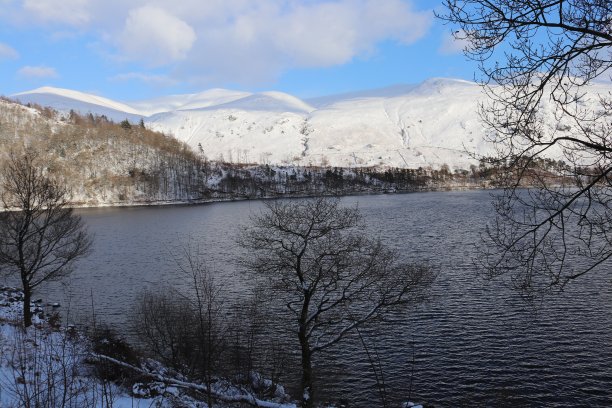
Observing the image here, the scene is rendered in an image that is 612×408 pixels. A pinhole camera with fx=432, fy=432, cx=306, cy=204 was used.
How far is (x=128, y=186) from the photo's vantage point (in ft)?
627

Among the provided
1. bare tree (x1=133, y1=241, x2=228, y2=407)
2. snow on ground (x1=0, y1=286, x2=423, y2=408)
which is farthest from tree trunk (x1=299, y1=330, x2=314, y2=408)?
bare tree (x1=133, y1=241, x2=228, y2=407)

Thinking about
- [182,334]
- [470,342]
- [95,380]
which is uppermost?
[95,380]

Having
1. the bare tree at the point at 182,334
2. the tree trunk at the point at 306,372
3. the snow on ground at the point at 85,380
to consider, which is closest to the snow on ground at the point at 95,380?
the snow on ground at the point at 85,380

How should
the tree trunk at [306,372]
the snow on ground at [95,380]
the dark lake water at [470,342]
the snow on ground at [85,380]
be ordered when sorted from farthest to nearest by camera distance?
the dark lake water at [470,342] < the tree trunk at [306,372] < the snow on ground at [95,380] < the snow on ground at [85,380]

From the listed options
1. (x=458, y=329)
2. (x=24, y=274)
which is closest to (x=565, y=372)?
(x=458, y=329)

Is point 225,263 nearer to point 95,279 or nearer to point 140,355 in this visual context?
point 95,279

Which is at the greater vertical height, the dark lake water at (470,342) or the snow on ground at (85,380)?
the snow on ground at (85,380)

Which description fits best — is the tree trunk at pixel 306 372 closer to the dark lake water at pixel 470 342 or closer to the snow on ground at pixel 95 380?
the snow on ground at pixel 95 380

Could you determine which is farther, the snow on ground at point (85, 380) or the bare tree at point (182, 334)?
the bare tree at point (182, 334)

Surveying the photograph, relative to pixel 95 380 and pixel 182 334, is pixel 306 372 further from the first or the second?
pixel 95 380

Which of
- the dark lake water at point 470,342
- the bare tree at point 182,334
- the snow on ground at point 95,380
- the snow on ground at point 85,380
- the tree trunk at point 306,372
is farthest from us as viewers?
the bare tree at point 182,334

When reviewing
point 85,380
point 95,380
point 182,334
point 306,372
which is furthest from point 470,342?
point 95,380

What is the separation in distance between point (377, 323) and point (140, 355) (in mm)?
14176

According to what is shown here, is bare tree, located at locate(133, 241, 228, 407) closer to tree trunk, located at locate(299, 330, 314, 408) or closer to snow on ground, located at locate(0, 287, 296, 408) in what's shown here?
snow on ground, located at locate(0, 287, 296, 408)
